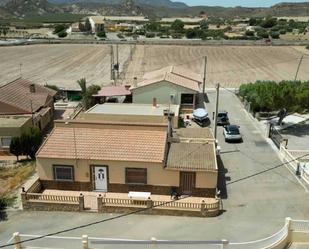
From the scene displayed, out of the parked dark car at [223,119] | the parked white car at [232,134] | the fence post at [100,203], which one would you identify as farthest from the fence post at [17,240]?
the parked dark car at [223,119]

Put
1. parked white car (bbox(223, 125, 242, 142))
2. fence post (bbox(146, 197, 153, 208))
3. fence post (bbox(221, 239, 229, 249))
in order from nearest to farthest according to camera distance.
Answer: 1. fence post (bbox(221, 239, 229, 249))
2. fence post (bbox(146, 197, 153, 208))
3. parked white car (bbox(223, 125, 242, 142))

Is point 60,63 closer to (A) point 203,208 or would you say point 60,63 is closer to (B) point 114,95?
(B) point 114,95

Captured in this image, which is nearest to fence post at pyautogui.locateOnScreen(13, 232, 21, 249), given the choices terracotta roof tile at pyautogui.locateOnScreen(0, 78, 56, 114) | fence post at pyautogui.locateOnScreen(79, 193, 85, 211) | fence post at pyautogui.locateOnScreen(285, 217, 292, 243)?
fence post at pyautogui.locateOnScreen(79, 193, 85, 211)

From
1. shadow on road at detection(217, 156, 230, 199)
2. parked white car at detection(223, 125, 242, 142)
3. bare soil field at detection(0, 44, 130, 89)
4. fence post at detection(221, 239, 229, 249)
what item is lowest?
bare soil field at detection(0, 44, 130, 89)

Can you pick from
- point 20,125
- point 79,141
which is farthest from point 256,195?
point 20,125

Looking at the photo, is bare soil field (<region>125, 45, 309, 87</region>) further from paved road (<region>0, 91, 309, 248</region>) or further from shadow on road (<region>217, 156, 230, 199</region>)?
paved road (<region>0, 91, 309, 248</region>)

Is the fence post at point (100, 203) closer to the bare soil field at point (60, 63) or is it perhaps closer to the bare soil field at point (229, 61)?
the bare soil field at point (60, 63)

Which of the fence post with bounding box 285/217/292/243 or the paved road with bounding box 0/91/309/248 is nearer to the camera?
the fence post with bounding box 285/217/292/243
